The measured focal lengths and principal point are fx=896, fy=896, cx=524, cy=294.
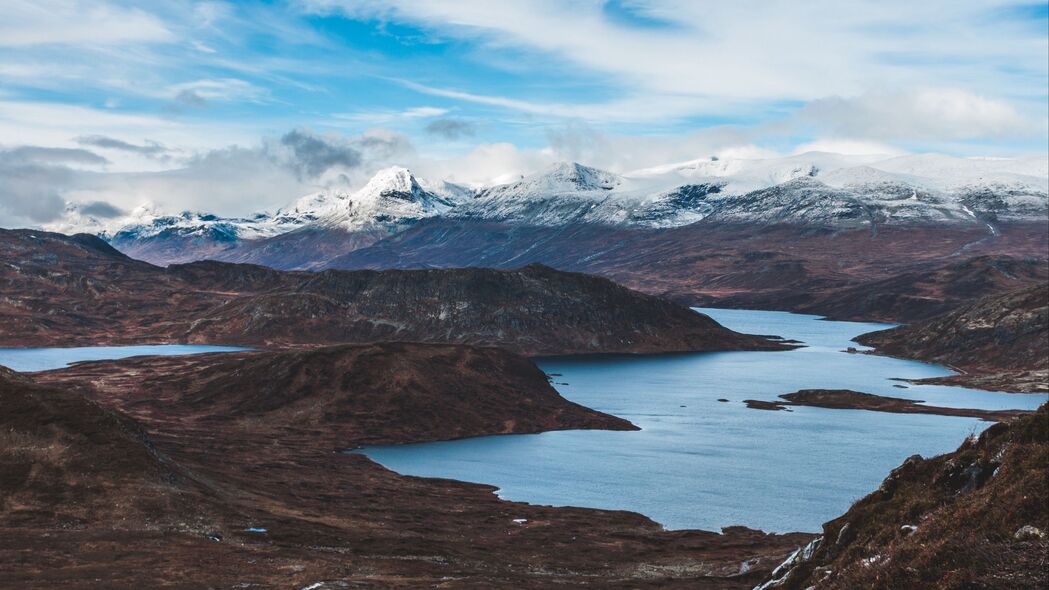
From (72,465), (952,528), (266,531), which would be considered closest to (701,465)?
(266,531)

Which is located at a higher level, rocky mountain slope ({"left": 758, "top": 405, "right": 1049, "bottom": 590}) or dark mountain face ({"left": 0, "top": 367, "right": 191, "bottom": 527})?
rocky mountain slope ({"left": 758, "top": 405, "right": 1049, "bottom": 590})

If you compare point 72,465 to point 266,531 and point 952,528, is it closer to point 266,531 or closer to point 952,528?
point 266,531

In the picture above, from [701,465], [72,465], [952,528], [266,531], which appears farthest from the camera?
[701,465]

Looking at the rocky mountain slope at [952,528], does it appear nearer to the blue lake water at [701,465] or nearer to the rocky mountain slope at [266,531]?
the rocky mountain slope at [266,531]

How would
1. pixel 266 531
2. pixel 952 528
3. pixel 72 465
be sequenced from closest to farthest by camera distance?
pixel 952 528 < pixel 266 531 < pixel 72 465

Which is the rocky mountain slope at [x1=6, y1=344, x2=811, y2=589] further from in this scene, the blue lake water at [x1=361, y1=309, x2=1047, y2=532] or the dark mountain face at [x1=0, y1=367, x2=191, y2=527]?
the blue lake water at [x1=361, y1=309, x2=1047, y2=532]

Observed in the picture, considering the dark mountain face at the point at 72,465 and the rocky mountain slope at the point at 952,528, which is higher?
the rocky mountain slope at the point at 952,528

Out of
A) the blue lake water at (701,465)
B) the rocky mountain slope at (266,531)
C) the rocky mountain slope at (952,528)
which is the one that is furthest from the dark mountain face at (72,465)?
the rocky mountain slope at (952,528)

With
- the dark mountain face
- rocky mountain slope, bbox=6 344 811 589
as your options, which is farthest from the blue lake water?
the dark mountain face
